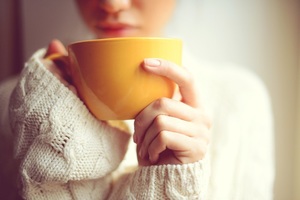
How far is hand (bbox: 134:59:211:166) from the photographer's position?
41 cm

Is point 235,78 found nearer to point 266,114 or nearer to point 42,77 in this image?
point 266,114

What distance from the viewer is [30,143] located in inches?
18.6

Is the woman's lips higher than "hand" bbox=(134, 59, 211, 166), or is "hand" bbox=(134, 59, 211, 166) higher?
the woman's lips

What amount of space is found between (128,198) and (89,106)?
0.14m

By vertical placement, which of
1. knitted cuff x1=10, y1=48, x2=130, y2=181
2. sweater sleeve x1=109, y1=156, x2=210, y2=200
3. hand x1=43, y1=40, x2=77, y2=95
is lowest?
sweater sleeve x1=109, y1=156, x2=210, y2=200

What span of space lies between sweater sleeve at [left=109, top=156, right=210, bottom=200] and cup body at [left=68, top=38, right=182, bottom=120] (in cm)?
9

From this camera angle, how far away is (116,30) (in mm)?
584

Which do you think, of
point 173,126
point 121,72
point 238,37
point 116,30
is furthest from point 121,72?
point 238,37

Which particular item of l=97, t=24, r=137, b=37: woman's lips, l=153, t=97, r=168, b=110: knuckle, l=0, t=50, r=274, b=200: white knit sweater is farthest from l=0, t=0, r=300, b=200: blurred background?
l=153, t=97, r=168, b=110: knuckle

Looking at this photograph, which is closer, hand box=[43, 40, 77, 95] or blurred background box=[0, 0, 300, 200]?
hand box=[43, 40, 77, 95]

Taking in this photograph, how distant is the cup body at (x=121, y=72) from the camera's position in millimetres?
378

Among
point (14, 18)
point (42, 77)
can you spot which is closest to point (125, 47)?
point (42, 77)

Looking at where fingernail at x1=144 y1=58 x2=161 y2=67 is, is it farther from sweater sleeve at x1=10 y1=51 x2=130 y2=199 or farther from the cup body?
sweater sleeve at x1=10 y1=51 x2=130 y2=199

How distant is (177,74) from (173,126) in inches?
2.8
